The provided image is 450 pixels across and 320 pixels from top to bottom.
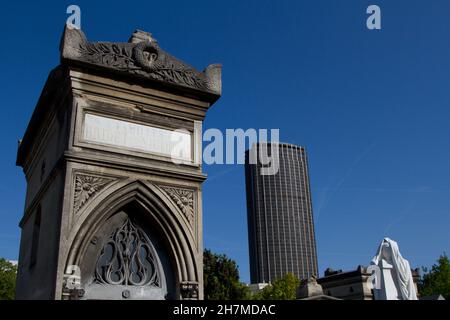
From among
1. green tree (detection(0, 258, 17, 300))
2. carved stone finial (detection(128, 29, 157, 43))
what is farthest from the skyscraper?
carved stone finial (detection(128, 29, 157, 43))

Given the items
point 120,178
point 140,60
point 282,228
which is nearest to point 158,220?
point 120,178

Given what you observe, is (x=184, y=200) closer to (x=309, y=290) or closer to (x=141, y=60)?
(x=141, y=60)

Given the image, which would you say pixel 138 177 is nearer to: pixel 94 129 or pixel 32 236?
pixel 94 129

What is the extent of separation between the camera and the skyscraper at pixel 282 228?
621 feet

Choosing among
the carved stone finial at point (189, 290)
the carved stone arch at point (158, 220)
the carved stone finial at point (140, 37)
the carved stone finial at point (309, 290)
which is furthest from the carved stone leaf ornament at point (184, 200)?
the carved stone finial at point (309, 290)

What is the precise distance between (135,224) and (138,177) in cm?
102

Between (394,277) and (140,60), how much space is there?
8494mm

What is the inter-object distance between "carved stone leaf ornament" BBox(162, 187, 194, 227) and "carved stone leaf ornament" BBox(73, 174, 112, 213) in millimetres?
1408

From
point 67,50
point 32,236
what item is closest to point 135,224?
point 32,236

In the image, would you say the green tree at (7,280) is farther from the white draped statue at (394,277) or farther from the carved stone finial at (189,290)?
the white draped statue at (394,277)

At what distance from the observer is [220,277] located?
3378cm

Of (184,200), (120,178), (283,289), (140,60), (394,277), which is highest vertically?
(140,60)

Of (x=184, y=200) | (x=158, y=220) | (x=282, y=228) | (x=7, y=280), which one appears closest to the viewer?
(x=158, y=220)

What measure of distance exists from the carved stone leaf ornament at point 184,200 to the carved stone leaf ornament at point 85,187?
4.62 ft
